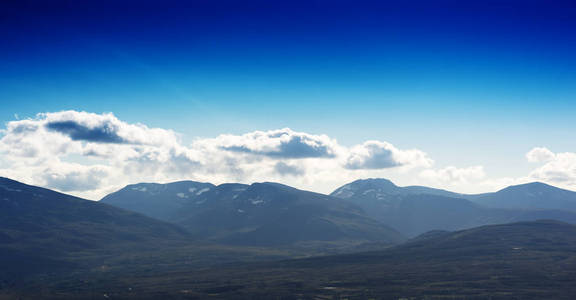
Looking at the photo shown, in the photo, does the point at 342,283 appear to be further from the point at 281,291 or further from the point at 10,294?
the point at 10,294

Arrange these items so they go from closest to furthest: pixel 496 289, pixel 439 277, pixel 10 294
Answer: pixel 496 289 < pixel 10 294 < pixel 439 277

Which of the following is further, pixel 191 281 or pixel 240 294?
pixel 191 281

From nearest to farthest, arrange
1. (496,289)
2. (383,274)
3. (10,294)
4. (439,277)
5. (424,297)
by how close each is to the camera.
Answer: (424,297) < (496,289) < (10,294) < (439,277) < (383,274)

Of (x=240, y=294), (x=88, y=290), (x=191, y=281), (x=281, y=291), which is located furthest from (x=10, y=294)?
(x=281, y=291)

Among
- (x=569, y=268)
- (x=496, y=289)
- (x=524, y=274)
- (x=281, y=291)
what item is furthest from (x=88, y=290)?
(x=569, y=268)

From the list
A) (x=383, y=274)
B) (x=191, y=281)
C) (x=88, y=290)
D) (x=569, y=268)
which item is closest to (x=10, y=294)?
(x=88, y=290)

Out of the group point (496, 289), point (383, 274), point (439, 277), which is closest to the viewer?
point (496, 289)

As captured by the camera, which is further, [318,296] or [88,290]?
[88,290]

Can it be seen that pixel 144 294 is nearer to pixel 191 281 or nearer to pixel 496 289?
pixel 191 281

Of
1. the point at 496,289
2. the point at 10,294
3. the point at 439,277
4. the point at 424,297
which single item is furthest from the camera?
the point at 439,277
